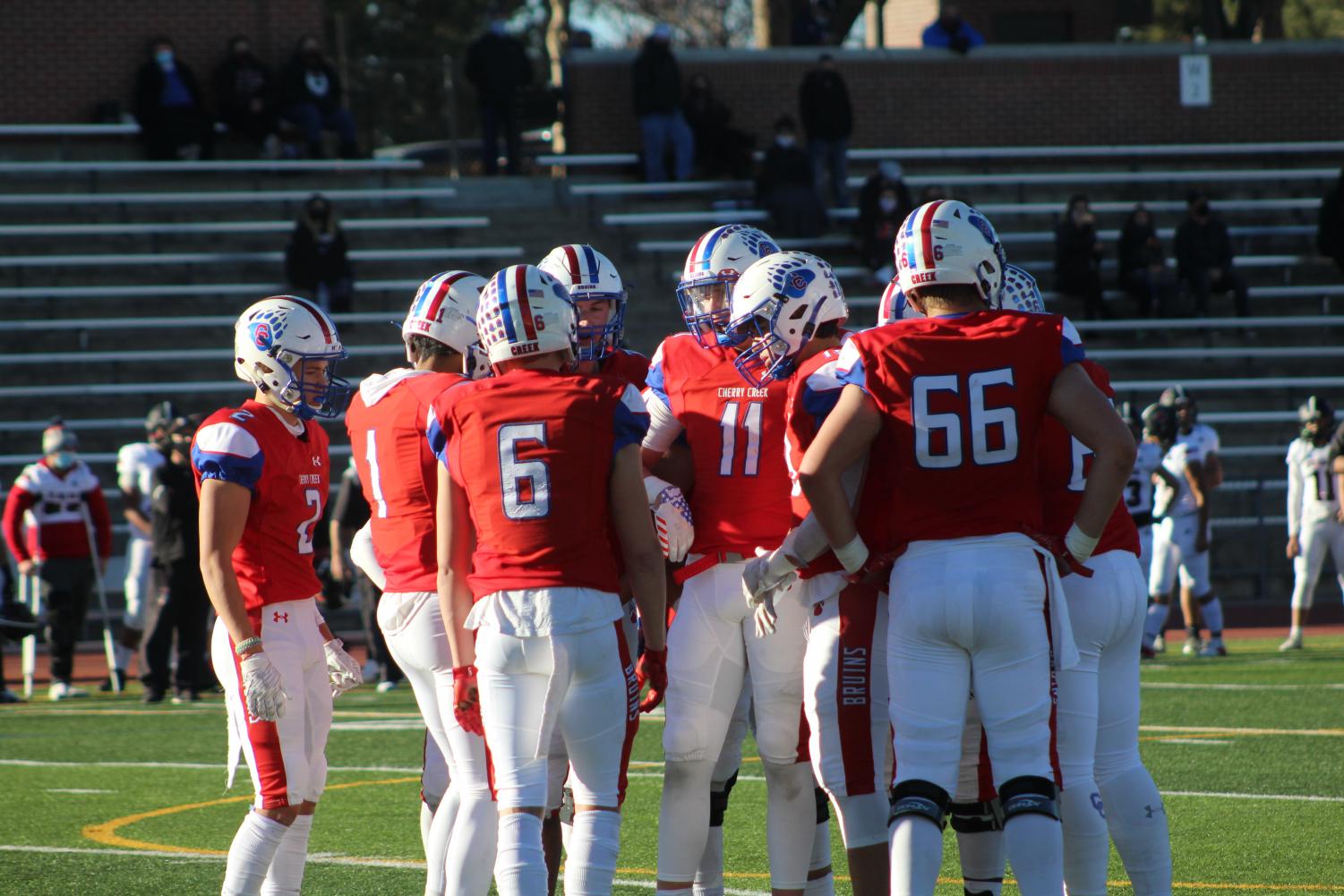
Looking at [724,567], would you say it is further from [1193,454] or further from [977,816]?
[1193,454]

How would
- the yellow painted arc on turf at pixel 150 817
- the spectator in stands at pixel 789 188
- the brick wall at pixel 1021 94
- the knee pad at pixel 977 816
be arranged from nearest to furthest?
the knee pad at pixel 977 816, the yellow painted arc on turf at pixel 150 817, the spectator in stands at pixel 789 188, the brick wall at pixel 1021 94

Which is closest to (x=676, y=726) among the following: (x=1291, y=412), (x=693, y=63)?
(x=1291, y=412)

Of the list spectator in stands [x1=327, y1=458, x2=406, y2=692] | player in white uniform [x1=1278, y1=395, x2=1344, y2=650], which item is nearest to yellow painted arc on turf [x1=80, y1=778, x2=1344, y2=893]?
spectator in stands [x1=327, y1=458, x2=406, y2=692]

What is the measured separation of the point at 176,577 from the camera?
12992 millimetres

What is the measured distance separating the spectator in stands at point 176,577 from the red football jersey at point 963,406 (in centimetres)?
896

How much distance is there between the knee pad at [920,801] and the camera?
4.73 m

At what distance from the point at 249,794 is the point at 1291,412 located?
15249 millimetres

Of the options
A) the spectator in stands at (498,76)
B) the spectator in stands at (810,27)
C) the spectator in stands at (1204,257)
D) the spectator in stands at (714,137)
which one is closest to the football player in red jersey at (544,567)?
the spectator in stands at (498,76)

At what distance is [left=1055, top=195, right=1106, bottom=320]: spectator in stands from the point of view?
823 inches

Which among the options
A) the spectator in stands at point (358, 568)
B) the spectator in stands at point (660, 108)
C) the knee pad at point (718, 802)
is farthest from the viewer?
the spectator in stands at point (660, 108)

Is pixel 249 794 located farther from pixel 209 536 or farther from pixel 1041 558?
pixel 1041 558

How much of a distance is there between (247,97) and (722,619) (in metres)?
17.4

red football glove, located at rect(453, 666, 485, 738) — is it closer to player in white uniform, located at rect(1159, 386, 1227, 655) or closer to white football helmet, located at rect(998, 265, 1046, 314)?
white football helmet, located at rect(998, 265, 1046, 314)

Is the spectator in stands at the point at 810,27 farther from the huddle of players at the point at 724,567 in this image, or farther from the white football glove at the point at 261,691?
the white football glove at the point at 261,691
